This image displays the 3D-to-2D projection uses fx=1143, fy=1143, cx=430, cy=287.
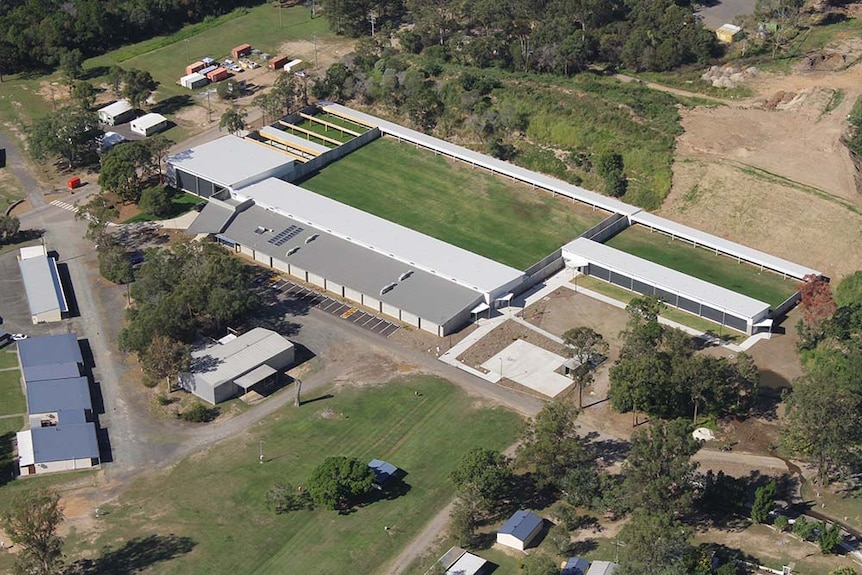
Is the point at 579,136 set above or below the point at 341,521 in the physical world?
above

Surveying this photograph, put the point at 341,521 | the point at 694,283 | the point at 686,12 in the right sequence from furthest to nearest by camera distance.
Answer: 1. the point at 686,12
2. the point at 694,283
3. the point at 341,521

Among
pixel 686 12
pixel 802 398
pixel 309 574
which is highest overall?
pixel 686 12

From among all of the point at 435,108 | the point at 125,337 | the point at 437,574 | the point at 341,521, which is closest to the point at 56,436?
the point at 125,337

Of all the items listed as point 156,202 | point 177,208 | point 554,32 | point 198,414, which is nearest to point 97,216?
point 156,202

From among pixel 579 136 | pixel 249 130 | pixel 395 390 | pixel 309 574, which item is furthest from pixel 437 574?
pixel 249 130

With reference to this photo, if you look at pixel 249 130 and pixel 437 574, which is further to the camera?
pixel 249 130

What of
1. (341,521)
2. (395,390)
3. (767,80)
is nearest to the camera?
(341,521)

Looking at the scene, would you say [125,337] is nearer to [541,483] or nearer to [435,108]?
[541,483]

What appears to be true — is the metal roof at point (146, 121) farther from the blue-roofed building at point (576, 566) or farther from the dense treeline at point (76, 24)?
the blue-roofed building at point (576, 566)
